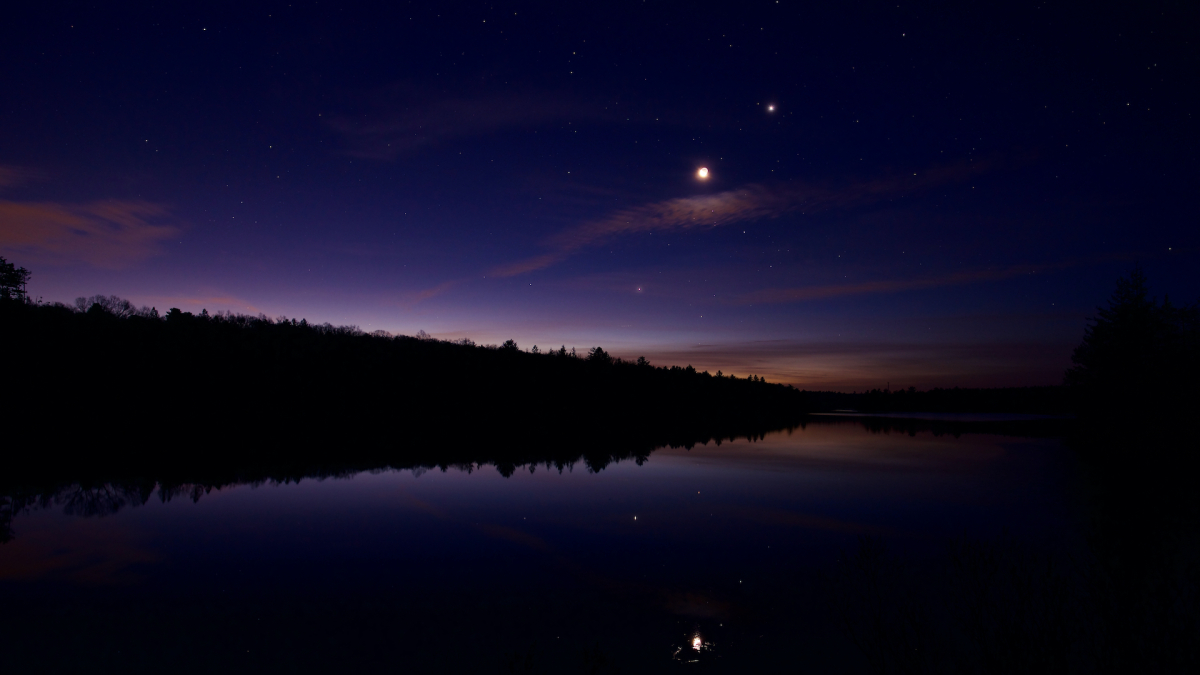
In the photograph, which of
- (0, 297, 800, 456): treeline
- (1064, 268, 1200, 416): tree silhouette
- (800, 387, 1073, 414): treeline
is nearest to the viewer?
(1064, 268, 1200, 416): tree silhouette

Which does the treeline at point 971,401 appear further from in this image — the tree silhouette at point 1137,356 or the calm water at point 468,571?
the calm water at point 468,571

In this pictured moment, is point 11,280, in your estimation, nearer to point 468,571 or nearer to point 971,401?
point 468,571

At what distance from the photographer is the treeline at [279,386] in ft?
133

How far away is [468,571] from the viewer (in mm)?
11914

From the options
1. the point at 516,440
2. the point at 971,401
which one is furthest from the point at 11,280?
the point at 971,401

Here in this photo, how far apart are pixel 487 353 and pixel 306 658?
254ft

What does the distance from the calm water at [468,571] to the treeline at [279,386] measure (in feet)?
77.6

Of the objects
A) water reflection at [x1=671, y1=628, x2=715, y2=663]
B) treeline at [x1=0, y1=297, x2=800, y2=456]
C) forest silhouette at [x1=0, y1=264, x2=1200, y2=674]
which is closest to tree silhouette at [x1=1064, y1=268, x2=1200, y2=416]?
forest silhouette at [x1=0, y1=264, x2=1200, y2=674]

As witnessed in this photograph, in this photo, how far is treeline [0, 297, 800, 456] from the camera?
4047 cm

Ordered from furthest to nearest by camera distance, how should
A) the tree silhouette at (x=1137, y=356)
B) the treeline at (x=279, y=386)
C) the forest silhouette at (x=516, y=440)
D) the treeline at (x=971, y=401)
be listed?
the treeline at (x=971, y=401)
the treeline at (x=279, y=386)
the tree silhouette at (x=1137, y=356)
the forest silhouette at (x=516, y=440)

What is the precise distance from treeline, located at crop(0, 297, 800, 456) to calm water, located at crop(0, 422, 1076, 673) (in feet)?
77.6

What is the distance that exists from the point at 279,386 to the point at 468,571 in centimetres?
5480

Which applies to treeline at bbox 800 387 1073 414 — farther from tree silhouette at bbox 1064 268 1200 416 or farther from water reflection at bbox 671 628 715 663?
water reflection at bbox 671 628 715 663

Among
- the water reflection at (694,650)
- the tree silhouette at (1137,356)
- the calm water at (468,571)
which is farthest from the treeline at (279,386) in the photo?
the water reflection at (694,650)
